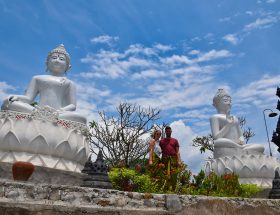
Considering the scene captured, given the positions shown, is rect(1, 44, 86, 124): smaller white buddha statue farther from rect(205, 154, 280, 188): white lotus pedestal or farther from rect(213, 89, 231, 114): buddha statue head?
rect(213, 89, 231, 114): buddha statue head

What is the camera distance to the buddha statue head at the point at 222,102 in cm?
1155

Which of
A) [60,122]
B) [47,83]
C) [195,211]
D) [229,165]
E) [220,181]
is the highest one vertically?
[47,83]

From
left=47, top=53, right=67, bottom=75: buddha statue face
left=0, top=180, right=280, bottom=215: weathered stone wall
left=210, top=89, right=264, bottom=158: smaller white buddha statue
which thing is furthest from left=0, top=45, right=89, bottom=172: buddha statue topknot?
left=210, top=89, right=264, bottom=158: smaller white buddha statue

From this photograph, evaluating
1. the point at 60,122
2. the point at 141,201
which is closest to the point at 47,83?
the point at 60,122

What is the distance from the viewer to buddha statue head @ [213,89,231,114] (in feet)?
37.9

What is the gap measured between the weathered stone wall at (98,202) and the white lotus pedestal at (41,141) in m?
2.57

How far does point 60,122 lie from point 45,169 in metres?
1.13

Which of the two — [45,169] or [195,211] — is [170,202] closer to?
[195,211]

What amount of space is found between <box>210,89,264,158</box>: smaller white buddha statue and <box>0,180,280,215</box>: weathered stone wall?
15.7ft

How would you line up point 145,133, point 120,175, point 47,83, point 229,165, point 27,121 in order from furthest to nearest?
point 145,133, point 229,165, point 47,83, point 27,121, point 120,175

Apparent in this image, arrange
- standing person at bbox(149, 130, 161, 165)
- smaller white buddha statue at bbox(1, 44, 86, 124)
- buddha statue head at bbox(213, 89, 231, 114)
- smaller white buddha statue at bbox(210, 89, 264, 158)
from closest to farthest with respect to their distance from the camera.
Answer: standing person at bbox(149, 130, 161, 165) → smaller white buddha statue at bbox(1, 44, 86, 124) → smaller white buddha statue at bbox(210, 89, 264, 158) → buddha statue head at bbox(213, 89, 231, 114)

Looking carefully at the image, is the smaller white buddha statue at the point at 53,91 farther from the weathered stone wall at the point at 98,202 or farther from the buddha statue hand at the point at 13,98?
the weathered stone wall at the point at 98,202

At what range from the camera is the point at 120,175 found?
5.91m

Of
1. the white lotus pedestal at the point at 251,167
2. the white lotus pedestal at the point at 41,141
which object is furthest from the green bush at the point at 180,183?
the white lotus pedestal at the point at 251,167
